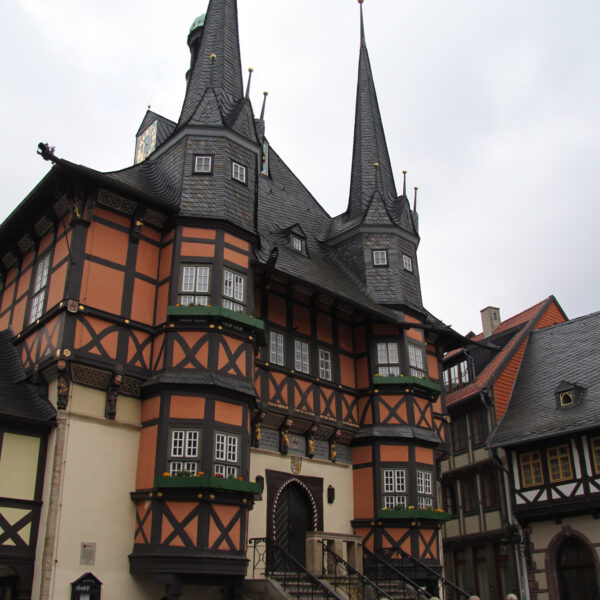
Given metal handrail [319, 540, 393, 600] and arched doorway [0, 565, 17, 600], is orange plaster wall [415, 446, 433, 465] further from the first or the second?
arched doorway [0, 565, 17, 600]

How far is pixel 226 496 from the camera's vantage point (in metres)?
16.7

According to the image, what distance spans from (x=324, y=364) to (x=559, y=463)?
9661mm

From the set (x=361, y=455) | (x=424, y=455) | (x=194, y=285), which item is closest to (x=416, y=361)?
(x=424, y=455)

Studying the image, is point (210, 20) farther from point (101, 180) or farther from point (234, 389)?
point (234, 389)

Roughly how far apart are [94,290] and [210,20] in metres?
12.0

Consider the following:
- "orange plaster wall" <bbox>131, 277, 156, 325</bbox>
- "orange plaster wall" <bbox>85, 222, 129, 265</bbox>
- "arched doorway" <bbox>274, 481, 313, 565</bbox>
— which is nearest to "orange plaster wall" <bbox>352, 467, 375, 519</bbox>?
"arched doorway" <bbox>274, 481, 313, 565</bbox>

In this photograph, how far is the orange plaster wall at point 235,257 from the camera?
755 inches

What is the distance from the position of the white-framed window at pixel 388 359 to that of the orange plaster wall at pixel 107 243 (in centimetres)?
919

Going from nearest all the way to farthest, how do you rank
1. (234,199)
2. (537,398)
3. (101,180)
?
(101,180) < (234,199) < (537,398)

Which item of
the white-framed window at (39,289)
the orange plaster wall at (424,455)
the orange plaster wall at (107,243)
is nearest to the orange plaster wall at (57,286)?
the white-framed window at (39,289)

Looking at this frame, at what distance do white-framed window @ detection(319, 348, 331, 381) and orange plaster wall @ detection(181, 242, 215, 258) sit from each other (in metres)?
5.66

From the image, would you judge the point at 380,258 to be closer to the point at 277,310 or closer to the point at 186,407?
the point at 277,310

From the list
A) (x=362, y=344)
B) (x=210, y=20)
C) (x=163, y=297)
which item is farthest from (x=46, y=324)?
(x=210, y=20)

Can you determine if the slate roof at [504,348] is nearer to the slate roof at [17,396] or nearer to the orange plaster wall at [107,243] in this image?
the orange plaster wall at [107,243]
